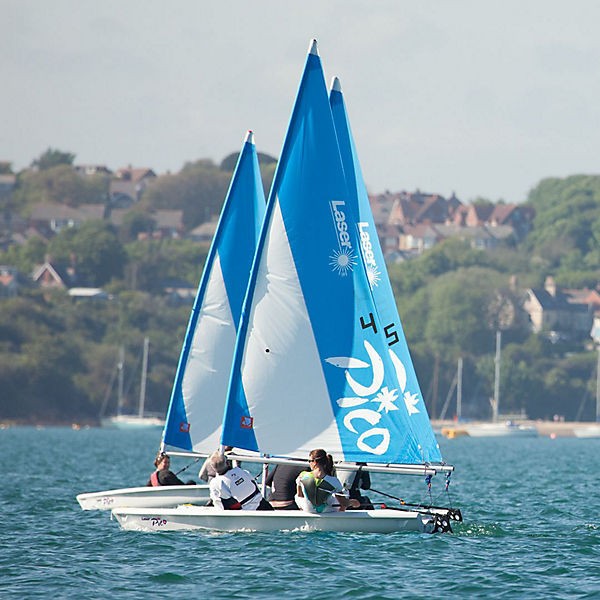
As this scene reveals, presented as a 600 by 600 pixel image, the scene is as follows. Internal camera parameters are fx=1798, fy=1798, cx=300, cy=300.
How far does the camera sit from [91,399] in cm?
14762

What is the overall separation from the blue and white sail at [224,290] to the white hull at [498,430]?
110444 mm

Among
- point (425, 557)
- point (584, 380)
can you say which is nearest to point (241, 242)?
point (425, 557)

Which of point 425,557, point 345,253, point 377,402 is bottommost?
point 425,557

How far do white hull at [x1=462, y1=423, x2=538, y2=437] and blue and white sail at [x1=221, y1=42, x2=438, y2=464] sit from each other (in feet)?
385

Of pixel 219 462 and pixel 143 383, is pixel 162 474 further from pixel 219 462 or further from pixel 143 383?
pixel 143 383

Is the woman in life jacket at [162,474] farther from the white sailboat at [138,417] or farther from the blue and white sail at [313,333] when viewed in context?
the white sailboat at [138,417]

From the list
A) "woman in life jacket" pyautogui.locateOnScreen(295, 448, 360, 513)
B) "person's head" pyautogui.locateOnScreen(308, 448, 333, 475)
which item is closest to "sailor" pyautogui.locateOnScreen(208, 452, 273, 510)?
"woman in life jacket" pyautogui.locateOnScreen(295, 448, 360, 513)

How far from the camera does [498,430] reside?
14588cm

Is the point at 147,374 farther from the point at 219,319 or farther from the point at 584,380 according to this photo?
the point at 219,319

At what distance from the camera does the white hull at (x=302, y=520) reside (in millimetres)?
27266

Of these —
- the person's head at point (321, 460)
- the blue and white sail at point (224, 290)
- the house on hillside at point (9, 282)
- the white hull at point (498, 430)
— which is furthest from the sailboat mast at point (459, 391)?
the person's head at point (321, 460)

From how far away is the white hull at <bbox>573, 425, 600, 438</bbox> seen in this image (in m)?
153

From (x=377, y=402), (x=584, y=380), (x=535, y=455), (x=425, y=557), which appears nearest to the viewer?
(x=425, y=557)

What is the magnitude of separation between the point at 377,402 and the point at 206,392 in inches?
304
